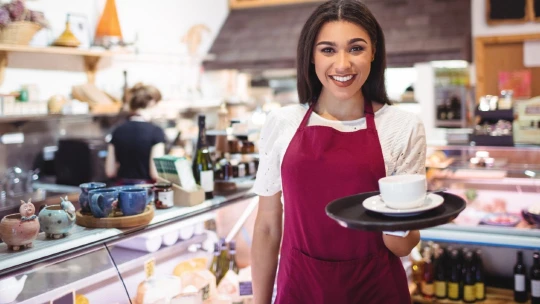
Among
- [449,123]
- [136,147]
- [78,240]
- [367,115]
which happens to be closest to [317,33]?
[367,115]

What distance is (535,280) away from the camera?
3.64 m

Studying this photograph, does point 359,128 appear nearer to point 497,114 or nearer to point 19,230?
point 19,230

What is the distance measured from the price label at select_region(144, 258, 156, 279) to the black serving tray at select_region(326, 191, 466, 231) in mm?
1349

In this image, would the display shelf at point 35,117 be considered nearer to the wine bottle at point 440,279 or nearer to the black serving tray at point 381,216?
the wine bottle at point 440,279

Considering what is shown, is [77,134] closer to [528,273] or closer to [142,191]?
[142,191]

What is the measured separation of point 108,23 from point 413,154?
4.90 metres

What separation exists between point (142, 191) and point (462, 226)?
2.07 meters

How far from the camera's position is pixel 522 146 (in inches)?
150

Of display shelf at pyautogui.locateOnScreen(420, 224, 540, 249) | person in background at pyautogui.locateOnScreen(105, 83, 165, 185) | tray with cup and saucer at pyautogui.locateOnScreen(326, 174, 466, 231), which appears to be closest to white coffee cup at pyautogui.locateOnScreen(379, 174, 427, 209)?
tray with cup and saucer at pyautogui.locateOnScreen(326, 174, 466, 231)

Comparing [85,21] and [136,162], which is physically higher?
[85,21]

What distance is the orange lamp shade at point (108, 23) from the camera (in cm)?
600

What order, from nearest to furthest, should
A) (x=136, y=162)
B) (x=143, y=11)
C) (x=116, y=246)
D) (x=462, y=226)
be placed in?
(x=116, y=246)
(x=462, y=226)
(x=136, y=162)
(x=143, y=11)

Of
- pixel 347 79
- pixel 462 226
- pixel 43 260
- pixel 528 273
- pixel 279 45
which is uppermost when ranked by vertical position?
pixel 279 45

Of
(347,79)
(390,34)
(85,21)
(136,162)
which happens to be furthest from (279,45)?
(347,79)
